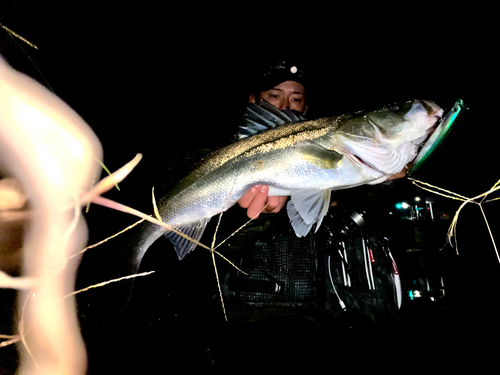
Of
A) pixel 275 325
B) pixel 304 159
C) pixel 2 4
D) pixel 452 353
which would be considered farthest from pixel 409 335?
pixel 2 4

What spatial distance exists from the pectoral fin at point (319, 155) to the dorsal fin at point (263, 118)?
0.24 m

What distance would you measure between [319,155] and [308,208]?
14.5 inches

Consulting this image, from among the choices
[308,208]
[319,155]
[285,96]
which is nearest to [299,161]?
[319,155]

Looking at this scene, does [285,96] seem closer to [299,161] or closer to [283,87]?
[283,87]

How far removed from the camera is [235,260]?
8.06ft

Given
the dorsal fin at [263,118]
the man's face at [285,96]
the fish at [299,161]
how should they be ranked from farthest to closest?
the man's face at [285,96] → the dorsal fin at [263,118] → the fish at [299,161]

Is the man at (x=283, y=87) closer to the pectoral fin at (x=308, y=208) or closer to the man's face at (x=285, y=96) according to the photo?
the man's face at (x=285, y=96)

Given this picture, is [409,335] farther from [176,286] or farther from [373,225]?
[176,286]

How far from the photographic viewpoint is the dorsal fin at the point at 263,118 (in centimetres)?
178

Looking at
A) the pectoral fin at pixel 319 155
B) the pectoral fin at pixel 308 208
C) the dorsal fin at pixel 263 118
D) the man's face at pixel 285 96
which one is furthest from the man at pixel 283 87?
the pectoral fin at pixel 308 208

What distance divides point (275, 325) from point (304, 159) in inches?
63.3

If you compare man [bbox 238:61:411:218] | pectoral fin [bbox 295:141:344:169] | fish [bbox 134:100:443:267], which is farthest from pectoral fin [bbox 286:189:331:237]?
man [bbox 238:61:411:218]

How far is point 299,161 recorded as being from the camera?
1646 millimetres

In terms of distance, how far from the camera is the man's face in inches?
116
